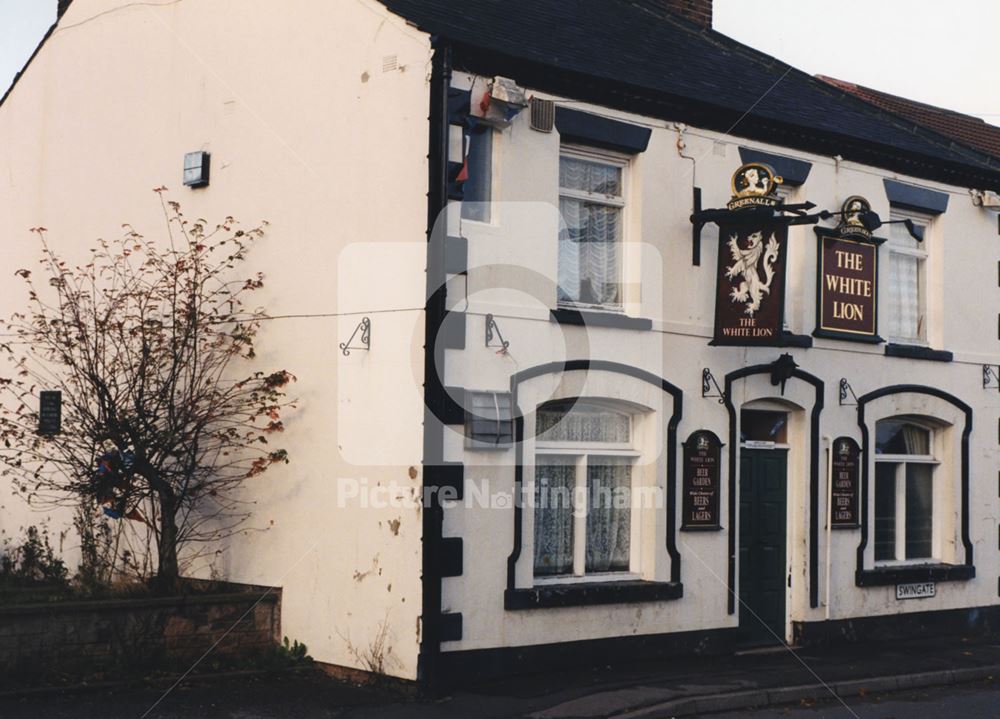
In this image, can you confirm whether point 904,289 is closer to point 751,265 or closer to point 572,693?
point 751,265

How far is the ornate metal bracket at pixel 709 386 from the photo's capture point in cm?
1412

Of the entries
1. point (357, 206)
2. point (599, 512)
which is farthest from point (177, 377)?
point (599, 512)

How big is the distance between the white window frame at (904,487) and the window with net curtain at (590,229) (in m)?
4.76

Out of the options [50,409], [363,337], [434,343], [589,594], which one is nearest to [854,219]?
[589,594]

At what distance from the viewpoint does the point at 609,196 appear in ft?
45.0

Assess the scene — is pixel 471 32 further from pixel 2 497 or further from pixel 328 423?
pixel 2 497

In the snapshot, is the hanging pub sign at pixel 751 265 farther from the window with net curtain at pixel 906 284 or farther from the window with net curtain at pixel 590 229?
the window with net curtain at pixel 906 284

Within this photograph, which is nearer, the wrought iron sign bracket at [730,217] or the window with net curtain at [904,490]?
the wrought iron sign bracket at [730,217]

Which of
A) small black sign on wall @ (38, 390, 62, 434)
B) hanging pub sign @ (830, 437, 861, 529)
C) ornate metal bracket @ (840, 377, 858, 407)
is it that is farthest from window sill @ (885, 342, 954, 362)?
small black sign on wall @ (38, 390, 62, 434)

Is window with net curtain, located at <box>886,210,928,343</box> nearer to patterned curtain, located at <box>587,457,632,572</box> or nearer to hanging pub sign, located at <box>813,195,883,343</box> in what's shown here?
hanging pub sign, located at <box>813,195,883,343</box>

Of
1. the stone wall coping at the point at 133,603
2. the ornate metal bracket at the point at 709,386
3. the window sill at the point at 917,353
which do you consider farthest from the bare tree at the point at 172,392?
the window sill at the point at 917,353

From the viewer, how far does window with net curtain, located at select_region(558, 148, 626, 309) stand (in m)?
13.4

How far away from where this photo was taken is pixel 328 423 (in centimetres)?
1255

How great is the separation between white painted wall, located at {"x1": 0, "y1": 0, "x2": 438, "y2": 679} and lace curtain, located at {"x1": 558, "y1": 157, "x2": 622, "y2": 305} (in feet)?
7.01
